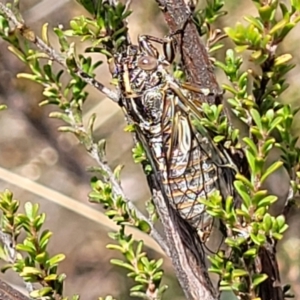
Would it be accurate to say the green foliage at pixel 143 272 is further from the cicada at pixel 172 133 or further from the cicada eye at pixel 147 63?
the cicada eye at pixel 147 63

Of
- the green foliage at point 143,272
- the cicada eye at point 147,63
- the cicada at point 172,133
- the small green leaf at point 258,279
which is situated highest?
the cicada eye at point 147,63

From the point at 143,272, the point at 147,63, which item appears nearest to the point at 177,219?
the point at 143,272

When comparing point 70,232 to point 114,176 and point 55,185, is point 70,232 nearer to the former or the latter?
point 55,185

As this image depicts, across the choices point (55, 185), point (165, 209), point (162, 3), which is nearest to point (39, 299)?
point (165, 209)

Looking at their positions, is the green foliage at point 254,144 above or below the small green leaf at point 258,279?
above

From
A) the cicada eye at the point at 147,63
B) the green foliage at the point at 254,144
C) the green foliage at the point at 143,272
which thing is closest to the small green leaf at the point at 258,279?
the green foliage at the point at 254,144

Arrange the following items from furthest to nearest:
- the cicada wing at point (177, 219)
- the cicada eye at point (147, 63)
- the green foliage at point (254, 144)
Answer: the cicada eye at point (147, 63) → the cicada wing at point (177, 219) → the green foliage at point (254, 144)

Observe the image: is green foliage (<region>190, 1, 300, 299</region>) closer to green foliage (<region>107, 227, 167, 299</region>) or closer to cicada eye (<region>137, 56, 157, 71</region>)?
green foliage (<region>107, 227, 167, 299</region>)

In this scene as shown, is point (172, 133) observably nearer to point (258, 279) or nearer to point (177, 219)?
point (177, 219)
